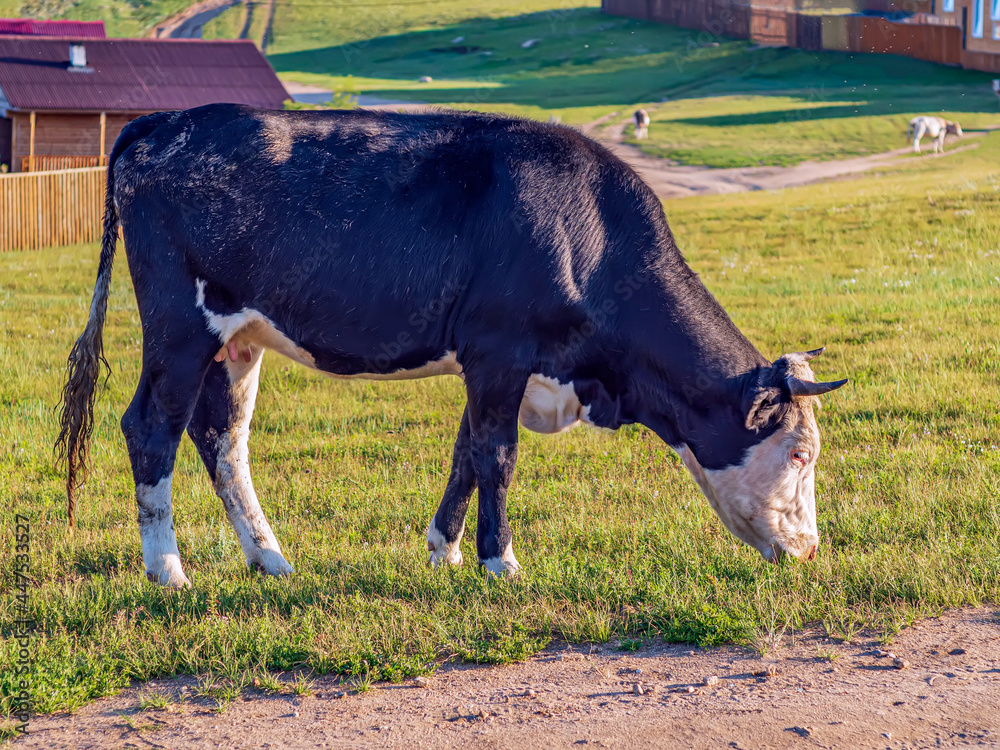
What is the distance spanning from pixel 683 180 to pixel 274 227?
96.5 feet

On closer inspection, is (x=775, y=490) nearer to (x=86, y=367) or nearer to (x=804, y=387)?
(x=804, y=387)

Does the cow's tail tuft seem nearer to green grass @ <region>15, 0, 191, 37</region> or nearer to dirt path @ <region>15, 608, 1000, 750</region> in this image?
dirt path @ <region>15, 608, 1000, 750</region>

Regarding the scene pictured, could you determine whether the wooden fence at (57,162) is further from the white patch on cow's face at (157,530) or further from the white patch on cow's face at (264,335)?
the white patch on cow's face at (157,530)

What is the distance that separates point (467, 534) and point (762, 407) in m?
2.19

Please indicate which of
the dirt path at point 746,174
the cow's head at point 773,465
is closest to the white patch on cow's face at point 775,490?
the cow's head at point 773,465

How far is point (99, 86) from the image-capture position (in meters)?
38.2

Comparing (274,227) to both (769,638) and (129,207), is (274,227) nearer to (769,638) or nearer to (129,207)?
(129,207)

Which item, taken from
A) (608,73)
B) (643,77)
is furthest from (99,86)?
(608,73)

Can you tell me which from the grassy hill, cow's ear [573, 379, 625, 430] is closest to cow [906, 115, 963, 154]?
the grassy hill

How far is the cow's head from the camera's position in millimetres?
5707

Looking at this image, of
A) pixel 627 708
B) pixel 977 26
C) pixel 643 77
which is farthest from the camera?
pixel 643 77

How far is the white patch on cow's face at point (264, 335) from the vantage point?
5.97 meters

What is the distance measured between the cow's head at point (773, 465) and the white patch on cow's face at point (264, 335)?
59.7 inches

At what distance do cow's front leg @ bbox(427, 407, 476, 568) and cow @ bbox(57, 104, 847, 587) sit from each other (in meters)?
0.32
